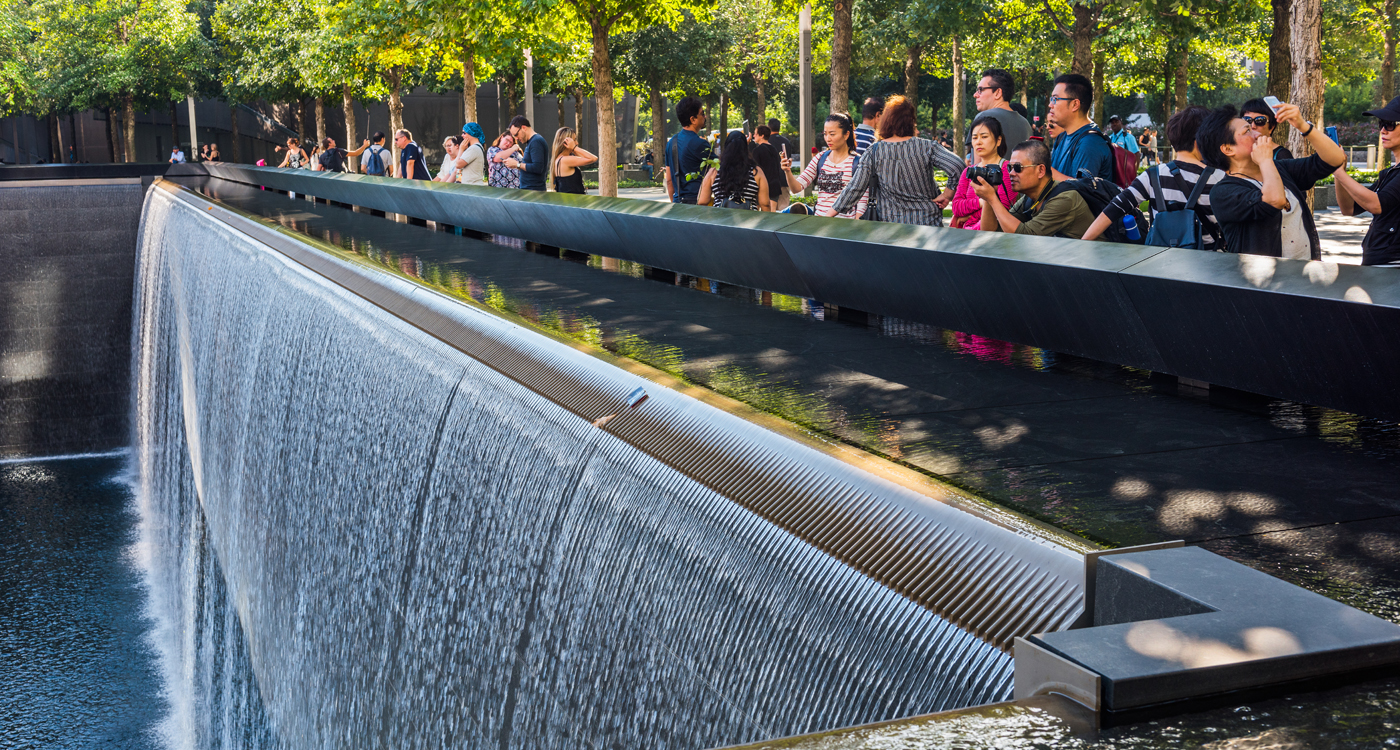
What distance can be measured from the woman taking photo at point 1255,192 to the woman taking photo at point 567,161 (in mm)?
6819

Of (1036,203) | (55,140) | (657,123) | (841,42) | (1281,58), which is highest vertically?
(55,140)

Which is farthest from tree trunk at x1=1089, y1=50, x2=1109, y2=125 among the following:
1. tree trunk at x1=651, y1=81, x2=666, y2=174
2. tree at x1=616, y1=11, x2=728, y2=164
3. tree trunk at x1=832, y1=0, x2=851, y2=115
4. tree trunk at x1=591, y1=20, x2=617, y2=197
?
tree trunk at x1=591, y1=20, x2=617, y2=197

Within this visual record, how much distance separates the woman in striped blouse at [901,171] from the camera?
6602 mm

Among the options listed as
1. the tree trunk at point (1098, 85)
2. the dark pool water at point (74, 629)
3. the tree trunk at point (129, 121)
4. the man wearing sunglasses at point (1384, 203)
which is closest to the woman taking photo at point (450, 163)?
the dark pool water at point (74, 629)

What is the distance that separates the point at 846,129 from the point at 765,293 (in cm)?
190

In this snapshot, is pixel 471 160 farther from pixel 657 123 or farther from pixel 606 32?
pixel 657 123

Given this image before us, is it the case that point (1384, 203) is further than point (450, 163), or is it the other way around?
point (450, 163)

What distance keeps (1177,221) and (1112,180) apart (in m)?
1.05

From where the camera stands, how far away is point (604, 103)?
54.4 ft

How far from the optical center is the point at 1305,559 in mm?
2434

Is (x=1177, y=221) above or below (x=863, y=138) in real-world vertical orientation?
below

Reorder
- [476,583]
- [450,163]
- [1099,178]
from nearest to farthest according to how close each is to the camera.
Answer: [476,583]
[1099,178]
[450,163]

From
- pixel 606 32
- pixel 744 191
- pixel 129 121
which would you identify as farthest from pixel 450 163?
pixel 129 121

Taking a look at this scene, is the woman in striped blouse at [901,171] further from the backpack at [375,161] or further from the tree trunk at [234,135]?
the tree trunk at [234,135]
